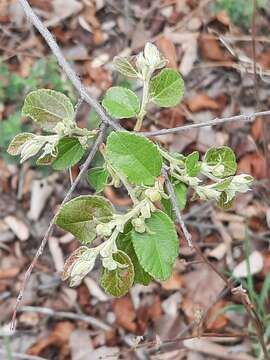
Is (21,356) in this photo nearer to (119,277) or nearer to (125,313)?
(125,313)

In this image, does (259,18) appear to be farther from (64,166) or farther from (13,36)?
(64,166)

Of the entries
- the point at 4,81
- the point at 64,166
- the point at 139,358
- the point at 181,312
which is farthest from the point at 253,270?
the point at 64,166

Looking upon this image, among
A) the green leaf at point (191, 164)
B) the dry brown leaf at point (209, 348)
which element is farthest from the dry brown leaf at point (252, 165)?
the green leaf at point (191, 164)

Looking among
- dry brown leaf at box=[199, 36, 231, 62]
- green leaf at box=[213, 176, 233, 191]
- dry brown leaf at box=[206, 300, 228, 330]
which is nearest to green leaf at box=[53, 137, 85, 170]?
green leaf at box=[213, 176, 233, 191]

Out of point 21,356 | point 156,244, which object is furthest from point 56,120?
point 21,356

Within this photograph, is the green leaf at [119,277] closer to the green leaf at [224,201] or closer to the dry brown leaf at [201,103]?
the green leaf at [224,201]

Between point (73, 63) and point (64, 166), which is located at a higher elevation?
point (64, 166)
